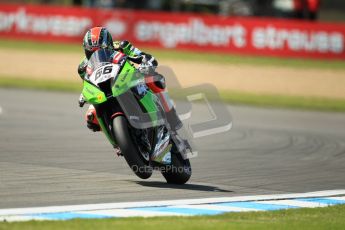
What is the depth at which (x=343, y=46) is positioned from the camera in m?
31.8

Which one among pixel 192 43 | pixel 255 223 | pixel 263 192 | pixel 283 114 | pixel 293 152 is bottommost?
pixel 192 43

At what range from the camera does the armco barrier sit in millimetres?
31969

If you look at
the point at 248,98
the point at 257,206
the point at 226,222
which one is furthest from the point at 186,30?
the point at 226,222

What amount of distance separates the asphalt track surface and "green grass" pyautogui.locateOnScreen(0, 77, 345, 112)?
8.56 feet

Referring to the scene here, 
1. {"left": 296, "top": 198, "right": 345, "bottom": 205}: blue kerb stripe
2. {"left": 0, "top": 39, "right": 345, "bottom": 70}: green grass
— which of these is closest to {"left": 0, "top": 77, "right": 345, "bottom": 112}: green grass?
{"left": 0, "top": 39, "right": 345, "bottom": 70}: green grass

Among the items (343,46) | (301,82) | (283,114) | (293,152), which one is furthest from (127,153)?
(343,46)

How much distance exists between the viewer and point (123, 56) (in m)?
10.2

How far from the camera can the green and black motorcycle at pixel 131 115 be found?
9.71m

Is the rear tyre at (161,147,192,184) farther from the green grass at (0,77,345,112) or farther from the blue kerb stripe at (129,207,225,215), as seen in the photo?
the green grass at (0,77,345,112)

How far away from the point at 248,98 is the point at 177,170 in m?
13.9

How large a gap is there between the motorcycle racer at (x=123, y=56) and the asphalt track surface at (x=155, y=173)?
77cm

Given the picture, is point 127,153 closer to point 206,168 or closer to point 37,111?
point 206,168

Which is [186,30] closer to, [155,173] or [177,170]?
[155,173]

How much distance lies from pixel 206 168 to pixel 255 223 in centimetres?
409
